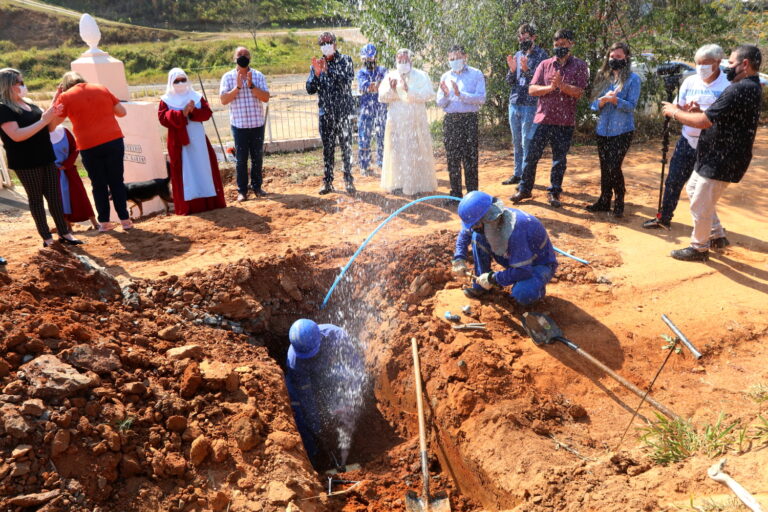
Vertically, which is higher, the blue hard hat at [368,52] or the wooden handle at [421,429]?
the blue hard hat at [368,52]

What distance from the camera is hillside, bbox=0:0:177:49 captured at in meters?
35.0

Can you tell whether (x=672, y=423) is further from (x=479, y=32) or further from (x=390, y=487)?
(x=479, y=32)

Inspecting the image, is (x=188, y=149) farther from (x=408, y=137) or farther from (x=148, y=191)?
(x=408, y=137)

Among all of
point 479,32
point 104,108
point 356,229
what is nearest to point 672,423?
point 356,229

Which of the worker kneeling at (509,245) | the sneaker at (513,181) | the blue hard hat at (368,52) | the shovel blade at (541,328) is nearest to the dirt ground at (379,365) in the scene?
the shovel blade at (541,328)

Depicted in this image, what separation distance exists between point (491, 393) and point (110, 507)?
8.04 feet

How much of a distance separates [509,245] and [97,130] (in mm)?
4355

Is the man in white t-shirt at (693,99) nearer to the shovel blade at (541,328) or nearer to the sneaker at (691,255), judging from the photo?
the sneaker at (691,255)

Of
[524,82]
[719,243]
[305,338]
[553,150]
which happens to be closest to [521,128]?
[524,82]

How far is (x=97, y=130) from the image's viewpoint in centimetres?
567

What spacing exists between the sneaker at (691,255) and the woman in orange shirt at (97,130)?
578cm

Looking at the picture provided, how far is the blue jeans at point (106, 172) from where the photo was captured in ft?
19.0

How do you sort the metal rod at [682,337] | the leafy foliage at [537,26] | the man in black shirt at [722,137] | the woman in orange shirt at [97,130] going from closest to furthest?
the metal rod at [682,337], the man in black shirt at [722,137], the woman in orange shirt at [97,130], the leafy foliage at [537,26]

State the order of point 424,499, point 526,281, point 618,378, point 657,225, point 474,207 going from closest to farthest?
point 424,499 → point 618,378 → point 474,207 → point 526,281 → point 657,225
